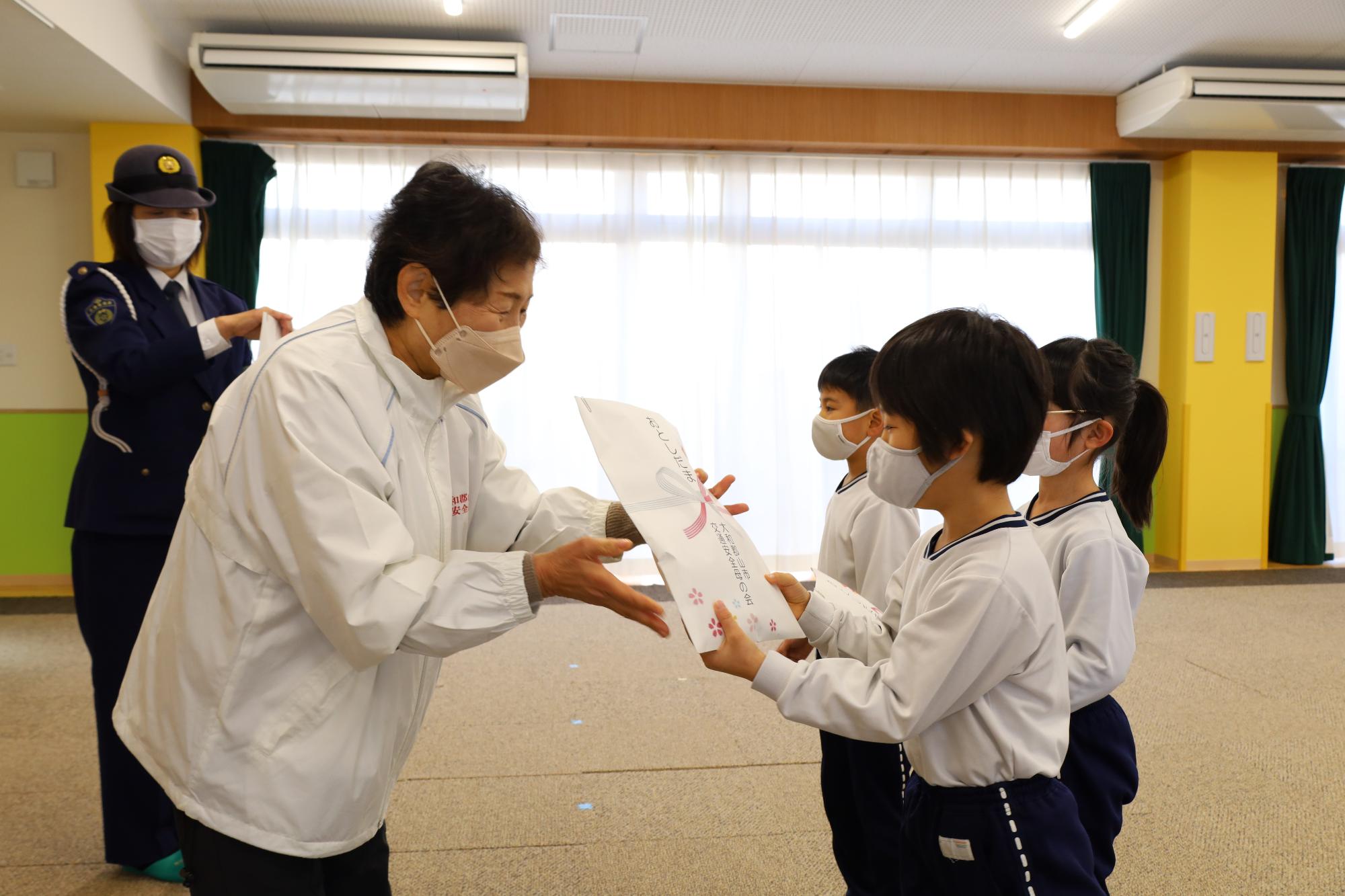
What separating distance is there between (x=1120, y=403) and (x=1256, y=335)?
531 centimetres

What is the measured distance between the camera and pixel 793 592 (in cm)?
155

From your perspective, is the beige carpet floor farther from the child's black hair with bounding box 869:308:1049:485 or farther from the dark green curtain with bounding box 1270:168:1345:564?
the dark green curtain with bounding box 1270:168:1345:564

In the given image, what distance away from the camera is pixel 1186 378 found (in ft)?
20.2

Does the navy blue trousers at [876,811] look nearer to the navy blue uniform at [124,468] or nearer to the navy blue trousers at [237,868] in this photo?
the navy blue trousers at [237,868]

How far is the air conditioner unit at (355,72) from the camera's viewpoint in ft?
15.7

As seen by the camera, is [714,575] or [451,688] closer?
[714,575]

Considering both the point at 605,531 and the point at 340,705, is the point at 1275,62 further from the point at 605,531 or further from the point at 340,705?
the point at 340,705

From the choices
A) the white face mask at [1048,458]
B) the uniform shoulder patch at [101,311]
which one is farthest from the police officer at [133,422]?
the white face mask at [1048,458]

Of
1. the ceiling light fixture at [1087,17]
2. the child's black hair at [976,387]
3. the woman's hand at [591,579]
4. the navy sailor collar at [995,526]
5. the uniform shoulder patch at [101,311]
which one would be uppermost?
the ceiling light fixture at [1087,17]

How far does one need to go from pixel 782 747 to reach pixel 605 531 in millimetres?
1741

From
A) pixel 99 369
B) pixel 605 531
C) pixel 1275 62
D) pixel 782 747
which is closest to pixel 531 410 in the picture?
pixel 782 747

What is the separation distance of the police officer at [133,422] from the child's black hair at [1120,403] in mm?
1755

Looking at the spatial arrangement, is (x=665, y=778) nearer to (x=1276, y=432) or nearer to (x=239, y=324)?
(x=239, y=324)

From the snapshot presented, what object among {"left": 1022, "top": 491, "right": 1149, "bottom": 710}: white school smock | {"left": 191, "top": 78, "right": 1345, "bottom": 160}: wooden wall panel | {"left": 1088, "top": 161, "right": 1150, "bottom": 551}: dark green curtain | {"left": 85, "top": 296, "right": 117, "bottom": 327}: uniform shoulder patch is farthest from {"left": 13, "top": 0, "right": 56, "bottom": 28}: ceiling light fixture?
{"left": 1088, "top": 161, "right": 1150, "bottom": 551}: dark green curtain
